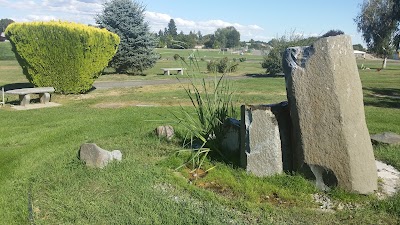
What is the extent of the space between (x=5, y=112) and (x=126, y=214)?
8.04 meters

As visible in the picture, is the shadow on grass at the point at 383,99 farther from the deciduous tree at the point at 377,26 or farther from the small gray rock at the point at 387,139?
the deciduous tree at the point at 377,26

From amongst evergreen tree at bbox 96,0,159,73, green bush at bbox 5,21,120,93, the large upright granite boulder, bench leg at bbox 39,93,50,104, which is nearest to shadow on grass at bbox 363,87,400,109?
the large upright granite boulder

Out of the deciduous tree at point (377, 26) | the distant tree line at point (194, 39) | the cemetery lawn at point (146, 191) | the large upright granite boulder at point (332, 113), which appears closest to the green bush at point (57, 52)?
the distant tree line at point (194, 39)

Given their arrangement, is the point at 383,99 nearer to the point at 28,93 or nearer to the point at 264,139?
the point at 264,139

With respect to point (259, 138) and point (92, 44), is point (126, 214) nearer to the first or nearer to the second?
point (259, 138)

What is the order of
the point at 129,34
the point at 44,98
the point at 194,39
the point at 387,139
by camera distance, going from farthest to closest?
the point at 129,34, the point at 44,98, the point at 194,39, the point at 387,139

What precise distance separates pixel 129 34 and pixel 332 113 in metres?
20.4

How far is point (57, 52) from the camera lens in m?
13.5

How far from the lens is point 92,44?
14.3 meters

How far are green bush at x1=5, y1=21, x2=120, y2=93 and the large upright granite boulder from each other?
11062mm

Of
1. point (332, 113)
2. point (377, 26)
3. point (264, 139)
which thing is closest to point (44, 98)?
point (264, 139)

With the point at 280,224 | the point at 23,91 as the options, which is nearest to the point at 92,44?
the point at 23,91

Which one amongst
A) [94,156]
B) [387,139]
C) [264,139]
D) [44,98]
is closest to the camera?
[264,139]

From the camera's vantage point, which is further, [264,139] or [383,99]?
[383,99]
